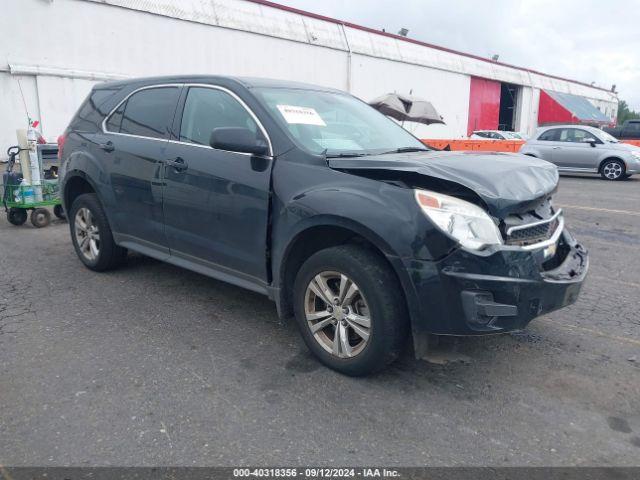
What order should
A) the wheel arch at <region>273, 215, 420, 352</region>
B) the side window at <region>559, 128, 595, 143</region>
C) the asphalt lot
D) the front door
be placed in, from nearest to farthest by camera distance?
1. the asphalt lot
2. the wheel arch at <region>273, 215, 420, 352</region>
3. the front door
4. the side window at <region>559, 128, 595, 143</region>

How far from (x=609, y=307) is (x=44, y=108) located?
16415 millimetres

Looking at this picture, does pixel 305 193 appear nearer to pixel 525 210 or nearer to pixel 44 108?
pixel 525 210

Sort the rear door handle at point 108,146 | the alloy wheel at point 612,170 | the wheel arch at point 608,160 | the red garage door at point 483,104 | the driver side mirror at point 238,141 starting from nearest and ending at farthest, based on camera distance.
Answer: the driver side mirror at point 238,141, the rear door handle at point 108,146, the wheel arch at point 608,160, the alloy wheel at point 612,170, the red garage door at point 483,104

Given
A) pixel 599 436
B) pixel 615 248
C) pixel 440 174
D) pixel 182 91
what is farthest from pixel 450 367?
pixel 615 248

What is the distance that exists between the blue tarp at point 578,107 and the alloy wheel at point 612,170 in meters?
30.3

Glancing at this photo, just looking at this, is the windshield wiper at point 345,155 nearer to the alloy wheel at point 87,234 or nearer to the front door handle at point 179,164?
the front door handle at point 179,164

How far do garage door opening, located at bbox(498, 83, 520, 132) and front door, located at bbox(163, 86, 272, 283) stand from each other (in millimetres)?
40745

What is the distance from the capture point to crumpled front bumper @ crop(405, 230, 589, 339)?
2.74 meters

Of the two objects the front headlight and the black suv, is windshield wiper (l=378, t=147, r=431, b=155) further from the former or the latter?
the front headlight

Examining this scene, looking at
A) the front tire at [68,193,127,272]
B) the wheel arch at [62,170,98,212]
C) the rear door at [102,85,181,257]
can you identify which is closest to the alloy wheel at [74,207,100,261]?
the front tire at [68,193,127,272]

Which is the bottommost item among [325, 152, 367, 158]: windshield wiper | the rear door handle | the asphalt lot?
the asphalt lot

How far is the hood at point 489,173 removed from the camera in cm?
289

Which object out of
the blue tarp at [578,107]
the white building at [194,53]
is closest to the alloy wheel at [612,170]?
the white building at [194,53]

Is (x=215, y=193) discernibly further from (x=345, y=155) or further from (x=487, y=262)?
(x=487, y=262)
